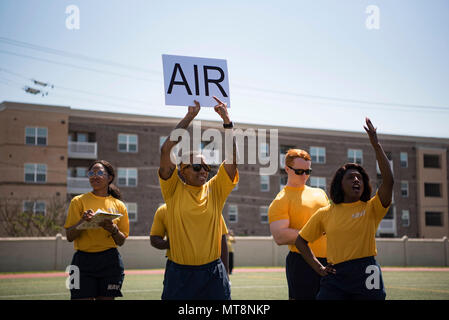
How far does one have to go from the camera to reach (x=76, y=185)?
138 ft

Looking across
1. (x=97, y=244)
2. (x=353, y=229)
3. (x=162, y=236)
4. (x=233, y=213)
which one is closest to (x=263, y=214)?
(x=233, y=213)

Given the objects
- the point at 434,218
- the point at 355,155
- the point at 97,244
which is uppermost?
the point at 355,155

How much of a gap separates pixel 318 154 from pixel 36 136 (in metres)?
25.2

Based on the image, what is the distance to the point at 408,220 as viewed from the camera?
175 ft

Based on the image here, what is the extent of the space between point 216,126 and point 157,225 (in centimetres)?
3891

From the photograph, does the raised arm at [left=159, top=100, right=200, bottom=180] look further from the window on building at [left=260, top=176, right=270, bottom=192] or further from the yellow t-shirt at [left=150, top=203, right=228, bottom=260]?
the window on building at [left=260, top=176, right=270, bottom=192]

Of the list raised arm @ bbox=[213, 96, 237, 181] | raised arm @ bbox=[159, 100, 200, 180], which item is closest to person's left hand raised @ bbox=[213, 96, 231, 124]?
raised arm @ bbox=[213, 96, 237, 181]

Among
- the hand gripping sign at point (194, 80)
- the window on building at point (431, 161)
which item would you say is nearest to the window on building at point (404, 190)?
the window on building at point (431, 161)

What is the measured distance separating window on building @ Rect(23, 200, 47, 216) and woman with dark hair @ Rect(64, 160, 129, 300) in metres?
34.8

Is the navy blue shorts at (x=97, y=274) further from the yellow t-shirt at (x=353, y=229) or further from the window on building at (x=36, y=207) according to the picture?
the window on building at (x=36, y=207)

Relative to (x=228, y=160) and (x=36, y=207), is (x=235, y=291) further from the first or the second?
(x=36, y=207)

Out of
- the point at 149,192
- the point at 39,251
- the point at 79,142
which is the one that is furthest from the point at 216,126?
the point at 39,251

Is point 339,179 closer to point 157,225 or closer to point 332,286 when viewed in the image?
point 332,286

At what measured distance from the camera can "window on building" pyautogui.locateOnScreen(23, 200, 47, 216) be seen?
3965cm
